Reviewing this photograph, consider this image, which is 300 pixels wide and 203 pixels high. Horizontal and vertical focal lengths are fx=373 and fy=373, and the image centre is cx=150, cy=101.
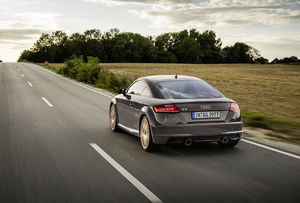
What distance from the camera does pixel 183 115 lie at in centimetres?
634

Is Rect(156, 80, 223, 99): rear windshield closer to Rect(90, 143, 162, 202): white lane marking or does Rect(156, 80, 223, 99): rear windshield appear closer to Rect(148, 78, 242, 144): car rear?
Rect(148, 78, 242, 144): car rear

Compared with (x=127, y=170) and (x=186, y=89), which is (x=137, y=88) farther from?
(x=127, y=170)

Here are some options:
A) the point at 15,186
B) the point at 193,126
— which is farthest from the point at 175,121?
the point at 15,186

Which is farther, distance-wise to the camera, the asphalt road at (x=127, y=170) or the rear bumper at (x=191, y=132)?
the rear bumper at (x=191, y=132)

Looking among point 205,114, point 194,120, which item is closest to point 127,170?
point 194,120

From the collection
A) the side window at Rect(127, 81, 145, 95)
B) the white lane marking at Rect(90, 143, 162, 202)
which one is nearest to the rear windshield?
the side window at Rect(127, 81, 145, 95)

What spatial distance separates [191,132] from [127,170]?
1.38m

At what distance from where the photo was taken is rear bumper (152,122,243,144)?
6.31 metres

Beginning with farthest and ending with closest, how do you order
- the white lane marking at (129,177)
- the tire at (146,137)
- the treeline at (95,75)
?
the treeline at (95,75), the tire at (146,137), the white lane marking at (129,177)

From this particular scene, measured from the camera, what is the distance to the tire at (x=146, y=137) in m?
6.66

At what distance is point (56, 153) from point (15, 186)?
194 cm

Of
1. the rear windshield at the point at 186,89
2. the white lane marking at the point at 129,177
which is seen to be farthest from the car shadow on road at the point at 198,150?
the rear windshield at the point at 186,89

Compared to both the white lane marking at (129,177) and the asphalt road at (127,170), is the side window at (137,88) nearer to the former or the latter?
the asphalt road at (127,170)

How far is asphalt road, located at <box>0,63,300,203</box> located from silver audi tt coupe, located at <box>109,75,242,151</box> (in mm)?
333
